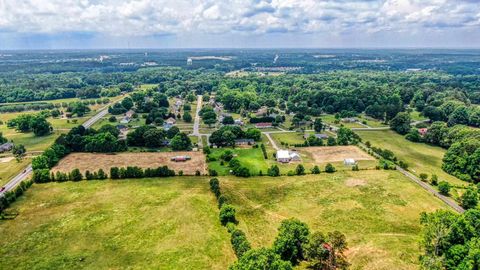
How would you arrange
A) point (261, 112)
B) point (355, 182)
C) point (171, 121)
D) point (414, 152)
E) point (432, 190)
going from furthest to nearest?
1. point (261, 112)
2. point (171, 121)
3. point (414, 152)
4. point (355, 182)
5. point (432, 190)

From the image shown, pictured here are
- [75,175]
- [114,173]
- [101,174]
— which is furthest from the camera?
[114,173]

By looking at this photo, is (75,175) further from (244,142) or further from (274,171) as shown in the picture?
(244,142)

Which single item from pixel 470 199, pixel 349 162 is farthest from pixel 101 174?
pixel 470 199

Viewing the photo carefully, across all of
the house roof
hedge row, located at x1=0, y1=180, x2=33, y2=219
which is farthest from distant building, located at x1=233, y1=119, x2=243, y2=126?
hedge row, located at x1=0, y1=180, x2=33, y2=219

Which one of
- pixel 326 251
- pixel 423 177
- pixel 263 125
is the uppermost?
pixel 326 251

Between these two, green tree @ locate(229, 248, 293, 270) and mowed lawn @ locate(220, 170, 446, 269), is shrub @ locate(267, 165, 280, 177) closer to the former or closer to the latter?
mowed lawn @ locate(220, 170, 446, 269)

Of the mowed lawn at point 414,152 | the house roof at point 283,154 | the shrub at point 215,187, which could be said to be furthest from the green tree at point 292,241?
the mowed lawn at point 414,152
